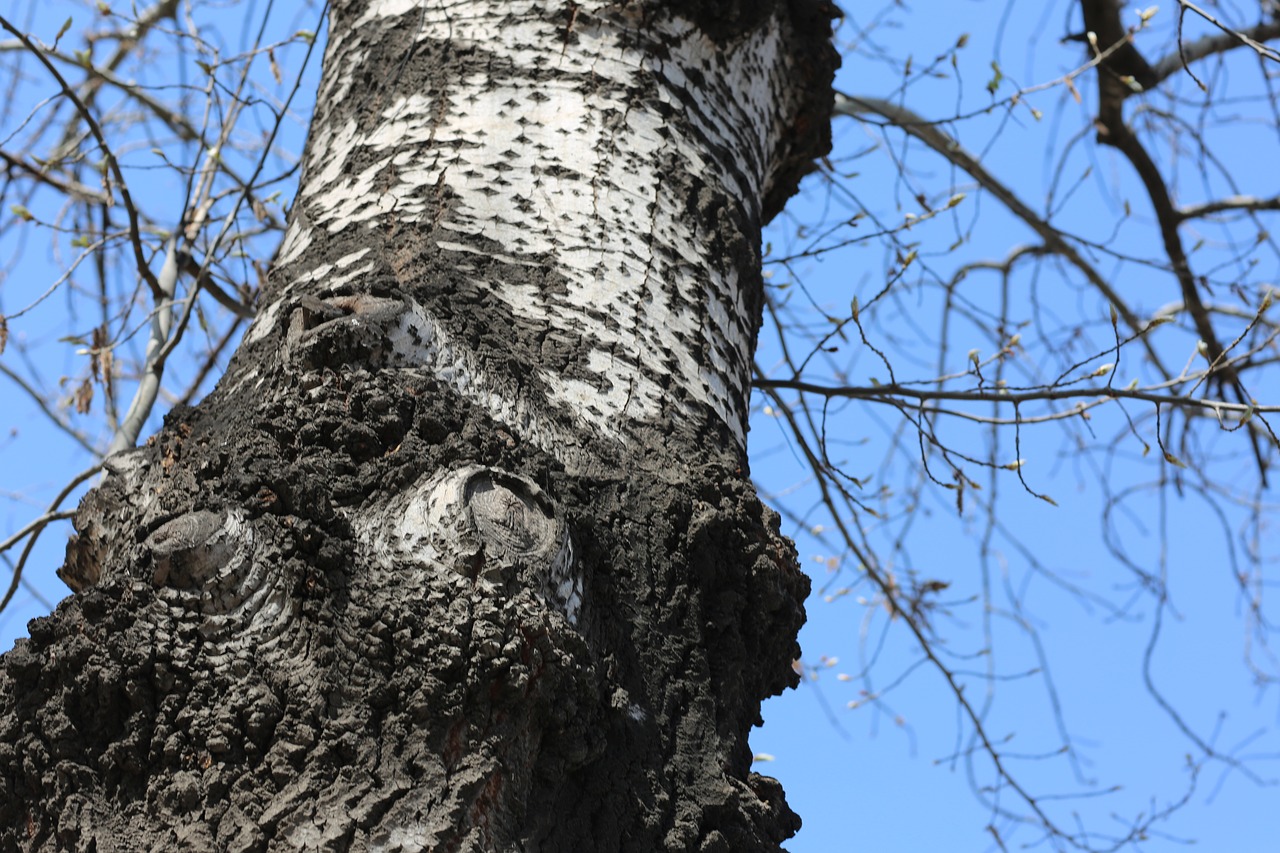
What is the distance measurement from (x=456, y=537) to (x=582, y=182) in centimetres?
51

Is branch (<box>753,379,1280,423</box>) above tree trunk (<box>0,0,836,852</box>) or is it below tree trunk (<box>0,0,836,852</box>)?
above

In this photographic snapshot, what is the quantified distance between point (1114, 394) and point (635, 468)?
37.2 inches

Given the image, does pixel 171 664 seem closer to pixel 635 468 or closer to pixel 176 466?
pixel 176 466

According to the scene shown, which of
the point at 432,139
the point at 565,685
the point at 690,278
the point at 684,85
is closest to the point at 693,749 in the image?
the point at 565,685

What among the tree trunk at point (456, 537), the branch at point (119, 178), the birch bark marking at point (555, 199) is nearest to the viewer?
the tree trunk at point (456, 537)

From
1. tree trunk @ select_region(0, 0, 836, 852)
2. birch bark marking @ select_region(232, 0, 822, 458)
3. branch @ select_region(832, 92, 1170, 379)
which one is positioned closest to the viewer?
tree trunk @ select_region(0, 0, 836, 852)

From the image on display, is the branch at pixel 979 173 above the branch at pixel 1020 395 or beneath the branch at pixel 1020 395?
above

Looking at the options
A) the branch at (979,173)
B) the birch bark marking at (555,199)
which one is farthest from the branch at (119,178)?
the branch at (979,173)

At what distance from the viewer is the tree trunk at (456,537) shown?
0.83m

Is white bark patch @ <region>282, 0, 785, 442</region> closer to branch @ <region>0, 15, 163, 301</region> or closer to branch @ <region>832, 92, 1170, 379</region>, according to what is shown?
branch @ <region>0, 15, 163, 301</region>

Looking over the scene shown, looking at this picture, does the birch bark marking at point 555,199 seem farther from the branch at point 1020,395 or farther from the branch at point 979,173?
the branch at point 979,173

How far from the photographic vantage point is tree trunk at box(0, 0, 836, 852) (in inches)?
32.6

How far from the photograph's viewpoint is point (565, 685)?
866 millimetres

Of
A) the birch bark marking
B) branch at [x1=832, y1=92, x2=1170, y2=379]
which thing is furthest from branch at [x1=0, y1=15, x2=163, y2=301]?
branch at [x1=832, y1=92, x2=1170, y2=379]
